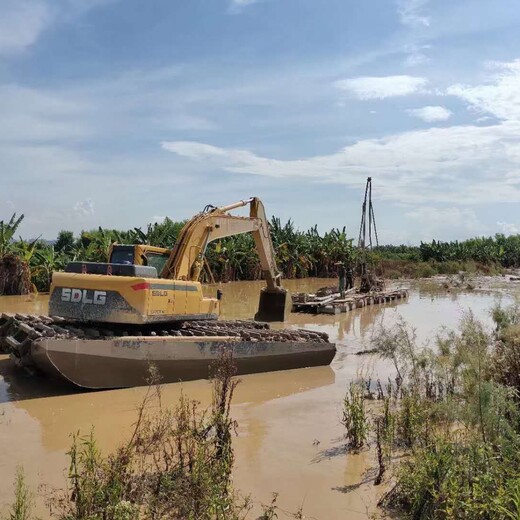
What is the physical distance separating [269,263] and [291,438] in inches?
346

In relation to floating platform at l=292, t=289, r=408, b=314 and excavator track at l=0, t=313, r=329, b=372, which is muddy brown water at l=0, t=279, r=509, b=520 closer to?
excavator track at l=0, t=313, r=329, b=372

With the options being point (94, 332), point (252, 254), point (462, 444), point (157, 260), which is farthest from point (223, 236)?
point (252, 254)

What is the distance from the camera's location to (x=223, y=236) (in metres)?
12.8

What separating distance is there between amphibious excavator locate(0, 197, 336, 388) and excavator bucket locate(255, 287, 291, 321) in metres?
4.21

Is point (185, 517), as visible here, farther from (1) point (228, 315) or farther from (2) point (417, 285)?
(2) point (417, 285)

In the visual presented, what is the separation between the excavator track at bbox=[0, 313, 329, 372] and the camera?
941cm

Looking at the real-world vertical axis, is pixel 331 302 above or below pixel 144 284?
below

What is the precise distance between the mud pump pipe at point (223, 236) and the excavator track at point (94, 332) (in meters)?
1.10

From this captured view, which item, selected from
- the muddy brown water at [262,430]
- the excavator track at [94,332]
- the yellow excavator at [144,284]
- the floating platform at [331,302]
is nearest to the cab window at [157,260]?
the yellow excavator at [144,284]

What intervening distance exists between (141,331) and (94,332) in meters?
0.82

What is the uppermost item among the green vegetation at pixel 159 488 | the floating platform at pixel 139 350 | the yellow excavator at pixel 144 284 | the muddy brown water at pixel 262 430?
the yellow excavator at pixel 144 284

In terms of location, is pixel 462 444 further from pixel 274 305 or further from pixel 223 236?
pixel 274 305

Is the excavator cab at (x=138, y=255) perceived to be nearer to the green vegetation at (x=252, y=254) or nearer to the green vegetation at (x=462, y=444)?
the green vegetation at (x=462, y=444)

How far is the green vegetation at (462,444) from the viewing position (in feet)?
14.4
